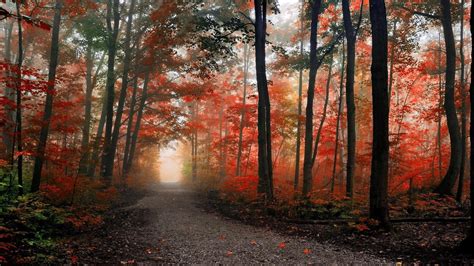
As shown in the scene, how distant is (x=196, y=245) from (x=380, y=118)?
5.74 metres

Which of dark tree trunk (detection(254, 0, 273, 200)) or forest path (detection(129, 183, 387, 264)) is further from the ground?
dark tree trunk (detection(254, 0, 273, 200))

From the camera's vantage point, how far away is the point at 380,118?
7.91m

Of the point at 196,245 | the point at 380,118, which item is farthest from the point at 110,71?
the point at 380,118

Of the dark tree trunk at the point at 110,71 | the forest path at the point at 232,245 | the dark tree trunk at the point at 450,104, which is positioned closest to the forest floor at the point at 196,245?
the forest path at the point at 232,245

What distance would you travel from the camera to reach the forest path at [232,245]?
6.32 meters

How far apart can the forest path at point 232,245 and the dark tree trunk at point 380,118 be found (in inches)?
73.9

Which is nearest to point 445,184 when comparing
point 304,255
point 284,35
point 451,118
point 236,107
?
point 451,118

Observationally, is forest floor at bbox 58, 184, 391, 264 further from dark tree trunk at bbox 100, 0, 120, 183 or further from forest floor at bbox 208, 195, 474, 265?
dark tree trunk at bbox 100, 0, 120, 183

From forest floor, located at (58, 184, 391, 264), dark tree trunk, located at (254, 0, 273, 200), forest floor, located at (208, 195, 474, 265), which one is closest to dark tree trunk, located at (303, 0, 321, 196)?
dark tree trunk, located at (254, 0, 273, 200)

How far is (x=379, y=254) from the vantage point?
6.28 m

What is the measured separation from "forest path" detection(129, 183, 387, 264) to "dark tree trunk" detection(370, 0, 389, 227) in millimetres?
1876

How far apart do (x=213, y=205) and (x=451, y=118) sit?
1107cm

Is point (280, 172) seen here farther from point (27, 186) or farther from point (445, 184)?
point (27, 186)

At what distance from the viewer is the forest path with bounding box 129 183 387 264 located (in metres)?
6.32
